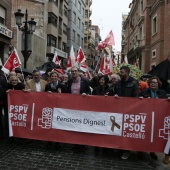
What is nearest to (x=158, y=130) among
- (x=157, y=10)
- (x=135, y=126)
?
(x=135, y=126)

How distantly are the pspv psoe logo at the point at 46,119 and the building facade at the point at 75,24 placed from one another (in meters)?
41.4

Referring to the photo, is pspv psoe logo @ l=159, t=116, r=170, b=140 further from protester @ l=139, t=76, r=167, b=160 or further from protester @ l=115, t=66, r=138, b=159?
protester @ l=115, t=66, r=138, b=159

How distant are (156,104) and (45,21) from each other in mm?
30492

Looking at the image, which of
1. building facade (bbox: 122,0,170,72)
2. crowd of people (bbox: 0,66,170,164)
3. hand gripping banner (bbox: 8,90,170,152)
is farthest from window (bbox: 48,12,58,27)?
hand gripping banner (bbox: 8,90,170,152)

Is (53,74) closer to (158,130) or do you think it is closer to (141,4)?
(158,130)

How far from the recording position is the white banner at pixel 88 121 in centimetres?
581

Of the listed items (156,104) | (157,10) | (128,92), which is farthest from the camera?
(157,10)

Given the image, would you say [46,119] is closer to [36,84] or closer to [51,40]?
[36,84]

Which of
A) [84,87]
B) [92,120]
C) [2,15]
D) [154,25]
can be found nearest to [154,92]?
[92,120]

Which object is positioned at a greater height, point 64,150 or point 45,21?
point 45,21

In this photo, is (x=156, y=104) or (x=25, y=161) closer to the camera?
(x=25, y=161)

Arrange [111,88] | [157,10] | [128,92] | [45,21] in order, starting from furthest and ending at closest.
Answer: [45,21], [157,10], [111,88], [128,92]

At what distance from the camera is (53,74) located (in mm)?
6703

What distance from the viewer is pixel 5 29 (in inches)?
791
